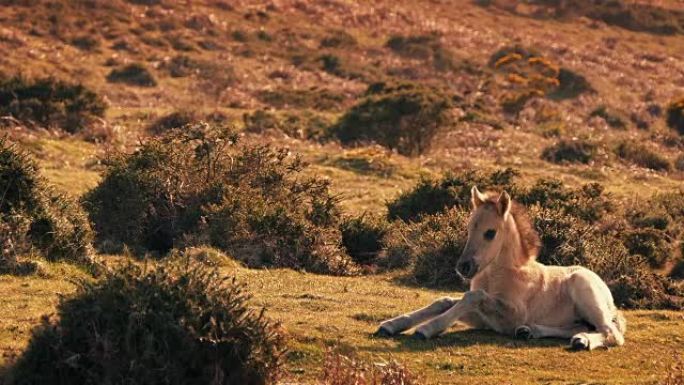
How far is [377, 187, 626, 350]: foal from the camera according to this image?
12836mm

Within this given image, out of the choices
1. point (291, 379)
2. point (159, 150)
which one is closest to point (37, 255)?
point (159, 150)

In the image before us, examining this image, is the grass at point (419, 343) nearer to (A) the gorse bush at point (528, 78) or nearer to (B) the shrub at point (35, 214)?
(B) the shrub at point (35, 214)

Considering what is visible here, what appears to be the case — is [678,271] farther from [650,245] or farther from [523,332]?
[523,332]

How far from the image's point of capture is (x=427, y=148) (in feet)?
124

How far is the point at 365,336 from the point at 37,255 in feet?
19.8

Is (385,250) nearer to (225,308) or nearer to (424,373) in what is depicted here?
(424,373)

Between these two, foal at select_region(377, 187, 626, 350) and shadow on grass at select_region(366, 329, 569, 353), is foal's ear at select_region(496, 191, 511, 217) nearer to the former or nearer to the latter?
foal at select_region(377, 187, 626, 350)

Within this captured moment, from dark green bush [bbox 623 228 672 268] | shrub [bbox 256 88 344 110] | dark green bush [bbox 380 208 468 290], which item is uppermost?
dark green bush [bbox 380 208 468 290]

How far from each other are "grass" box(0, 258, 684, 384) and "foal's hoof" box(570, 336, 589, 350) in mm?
119

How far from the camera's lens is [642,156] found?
38.2 m

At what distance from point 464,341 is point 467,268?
78cm

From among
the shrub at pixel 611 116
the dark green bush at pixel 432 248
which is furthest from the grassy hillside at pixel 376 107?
the dark green bush at pixel 432 248

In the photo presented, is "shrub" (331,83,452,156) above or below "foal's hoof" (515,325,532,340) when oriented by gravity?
below

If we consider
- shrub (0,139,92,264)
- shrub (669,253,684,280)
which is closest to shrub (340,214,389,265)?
shrub (669,253,684,280)
